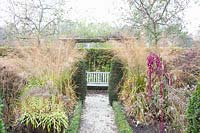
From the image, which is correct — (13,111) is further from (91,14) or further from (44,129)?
(91,14)

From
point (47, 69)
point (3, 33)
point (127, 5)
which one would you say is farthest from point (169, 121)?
point (3, 33)

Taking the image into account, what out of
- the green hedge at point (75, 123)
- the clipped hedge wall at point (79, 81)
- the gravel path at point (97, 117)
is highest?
the clipped hedge wall at point (79, 81)

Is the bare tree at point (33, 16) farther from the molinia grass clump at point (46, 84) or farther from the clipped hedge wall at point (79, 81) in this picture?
the molinia grass clump at point (46, 84)

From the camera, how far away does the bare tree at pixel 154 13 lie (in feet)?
43.4

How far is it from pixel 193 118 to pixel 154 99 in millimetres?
2668

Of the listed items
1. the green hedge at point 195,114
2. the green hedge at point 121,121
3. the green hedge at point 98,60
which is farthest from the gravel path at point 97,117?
the green hedge at point 195,114

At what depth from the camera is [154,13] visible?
44.1 feet

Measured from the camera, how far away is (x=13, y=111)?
5.82 metres

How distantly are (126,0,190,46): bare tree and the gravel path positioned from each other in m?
4.45

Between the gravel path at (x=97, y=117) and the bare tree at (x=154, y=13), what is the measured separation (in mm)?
4450

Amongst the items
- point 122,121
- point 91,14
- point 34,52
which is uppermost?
point 91,14

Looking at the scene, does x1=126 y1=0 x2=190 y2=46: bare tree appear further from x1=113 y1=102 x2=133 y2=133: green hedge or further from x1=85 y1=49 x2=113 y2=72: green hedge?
Result: x1=113 y1=102 x2=133 y2=133: green hedge

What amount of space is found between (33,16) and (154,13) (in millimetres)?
4811

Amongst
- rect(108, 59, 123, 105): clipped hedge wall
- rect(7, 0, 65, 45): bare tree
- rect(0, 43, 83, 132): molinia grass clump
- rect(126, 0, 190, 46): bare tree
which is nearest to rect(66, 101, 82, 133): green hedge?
rect(0, 43, 83, 132): molinia grass clump
